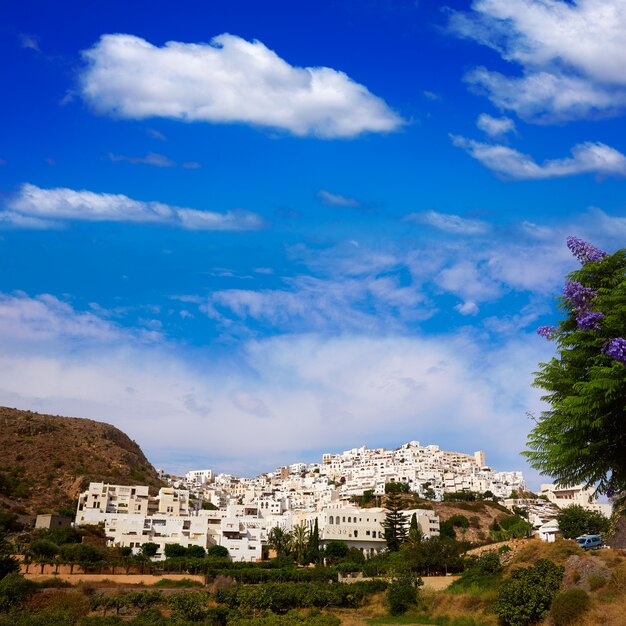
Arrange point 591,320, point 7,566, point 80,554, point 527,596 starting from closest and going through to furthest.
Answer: point 591,320, point 527,596, point 7,566, point 80,554

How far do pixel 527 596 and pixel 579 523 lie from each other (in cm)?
4239

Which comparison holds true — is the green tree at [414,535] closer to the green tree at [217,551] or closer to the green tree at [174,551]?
the green tree at [217,551]

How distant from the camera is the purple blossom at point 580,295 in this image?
12023 millimetres

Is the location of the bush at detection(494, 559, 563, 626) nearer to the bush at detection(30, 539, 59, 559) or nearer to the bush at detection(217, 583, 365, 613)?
the bush at detection(217, 583, 365, 613)

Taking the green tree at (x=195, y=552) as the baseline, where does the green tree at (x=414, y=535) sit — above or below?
above

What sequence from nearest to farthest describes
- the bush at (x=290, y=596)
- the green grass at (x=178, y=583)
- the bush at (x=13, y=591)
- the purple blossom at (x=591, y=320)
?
the purple blossom at (x=591, y=320)
the bush at (x=13, y=591)
the bush at (x=290, y=596)
the green grass at (x=178, y=583)

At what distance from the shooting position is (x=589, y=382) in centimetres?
1102

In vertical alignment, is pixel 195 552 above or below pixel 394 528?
below

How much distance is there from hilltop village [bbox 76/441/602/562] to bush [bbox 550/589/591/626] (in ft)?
28.9

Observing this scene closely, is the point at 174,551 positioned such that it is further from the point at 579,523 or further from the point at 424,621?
the point at 579,523

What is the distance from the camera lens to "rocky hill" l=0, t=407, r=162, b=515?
265 ft

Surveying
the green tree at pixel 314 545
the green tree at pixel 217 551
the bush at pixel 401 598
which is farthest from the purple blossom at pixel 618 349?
Result: the green tree at pixel 217 551

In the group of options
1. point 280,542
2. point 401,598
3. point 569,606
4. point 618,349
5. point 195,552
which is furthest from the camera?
point 280,542

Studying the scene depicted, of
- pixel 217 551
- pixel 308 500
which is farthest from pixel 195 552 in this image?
pixel 308 500
